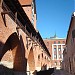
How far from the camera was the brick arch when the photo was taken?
41.3ft

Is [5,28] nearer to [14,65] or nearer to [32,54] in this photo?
[14,65]

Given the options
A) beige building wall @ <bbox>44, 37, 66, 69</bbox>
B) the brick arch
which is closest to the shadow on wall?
the brick arch

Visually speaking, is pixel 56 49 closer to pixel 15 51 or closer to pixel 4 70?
pixel 15 51

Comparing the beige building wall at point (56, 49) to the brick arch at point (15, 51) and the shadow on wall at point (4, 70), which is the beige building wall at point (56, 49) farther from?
the shadow on wall at point (4, 70)

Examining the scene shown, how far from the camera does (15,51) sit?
46.0 ft

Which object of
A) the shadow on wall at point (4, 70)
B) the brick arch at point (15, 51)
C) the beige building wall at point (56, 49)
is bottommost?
the shadow on wall at point (4, 70)

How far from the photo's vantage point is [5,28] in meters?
9.62

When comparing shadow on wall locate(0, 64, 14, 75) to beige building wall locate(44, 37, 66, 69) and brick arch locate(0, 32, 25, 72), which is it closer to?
brick arch locate(0, 32, 25, 72)

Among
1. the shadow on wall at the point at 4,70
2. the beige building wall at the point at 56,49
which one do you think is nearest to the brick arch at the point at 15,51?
the shadow on wall at the point at 4,70

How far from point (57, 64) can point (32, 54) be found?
63.7 metres

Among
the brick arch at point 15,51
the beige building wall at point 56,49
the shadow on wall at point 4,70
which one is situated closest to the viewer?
the shadow on wall at point 4,70

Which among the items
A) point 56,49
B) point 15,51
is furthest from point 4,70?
point 56,49

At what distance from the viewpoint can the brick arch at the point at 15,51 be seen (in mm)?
12602

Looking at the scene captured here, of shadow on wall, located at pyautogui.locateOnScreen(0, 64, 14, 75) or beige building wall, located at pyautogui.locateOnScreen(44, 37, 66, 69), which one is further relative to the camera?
beige building wall, located at pyautogui.locateOnScreen(44, 37, 66, 69)
